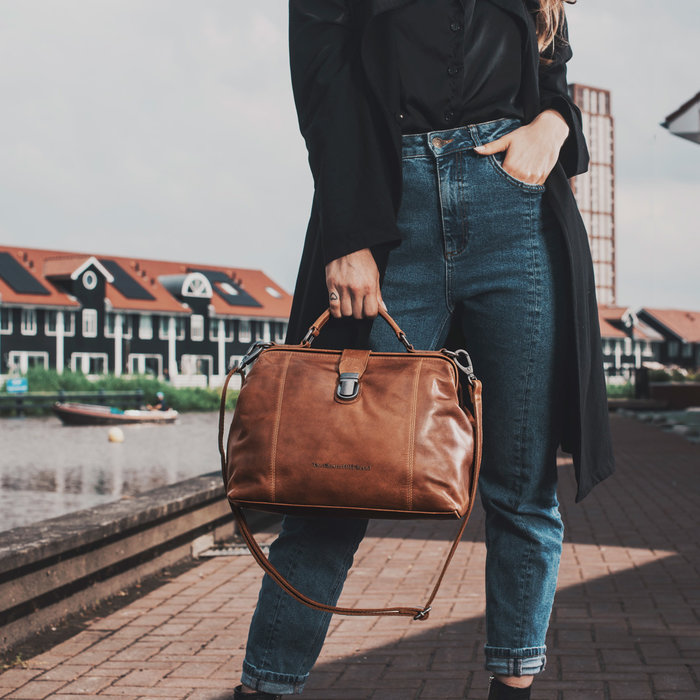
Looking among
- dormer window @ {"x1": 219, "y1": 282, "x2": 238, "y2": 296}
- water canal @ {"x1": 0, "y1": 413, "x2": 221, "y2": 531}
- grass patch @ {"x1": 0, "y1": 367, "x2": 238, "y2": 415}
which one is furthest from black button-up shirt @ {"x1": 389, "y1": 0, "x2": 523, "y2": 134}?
dormer window @ {"x1": 219, "y1": 282, "x2": 238, "y2": 296}

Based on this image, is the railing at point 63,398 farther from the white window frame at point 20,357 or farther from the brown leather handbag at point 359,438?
the brown leather handbag at point 359,438

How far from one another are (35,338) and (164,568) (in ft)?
172

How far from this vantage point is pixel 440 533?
6605 mm

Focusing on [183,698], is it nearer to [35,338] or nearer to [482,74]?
[482,74]

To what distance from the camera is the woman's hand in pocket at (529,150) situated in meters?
1.96

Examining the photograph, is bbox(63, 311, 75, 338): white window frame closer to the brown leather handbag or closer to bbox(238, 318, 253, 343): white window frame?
bbox(238, 318, 253, 343): white window frame

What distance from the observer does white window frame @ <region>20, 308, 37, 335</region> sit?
54562mm

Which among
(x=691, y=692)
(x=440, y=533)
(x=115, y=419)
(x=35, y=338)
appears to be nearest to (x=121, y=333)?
(x=35, y=338)

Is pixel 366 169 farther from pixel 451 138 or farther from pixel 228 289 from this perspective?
pixel 228 289

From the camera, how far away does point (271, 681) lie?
1.95 meters

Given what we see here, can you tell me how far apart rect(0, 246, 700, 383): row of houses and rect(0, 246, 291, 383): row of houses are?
54 mm

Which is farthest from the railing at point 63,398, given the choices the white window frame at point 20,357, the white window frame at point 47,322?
the white window frame at point 47,322

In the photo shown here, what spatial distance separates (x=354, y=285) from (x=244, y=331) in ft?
215

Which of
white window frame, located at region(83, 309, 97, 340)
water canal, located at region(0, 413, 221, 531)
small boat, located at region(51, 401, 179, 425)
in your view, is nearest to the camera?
water canal, located at region(0, 413, 221, 531)
